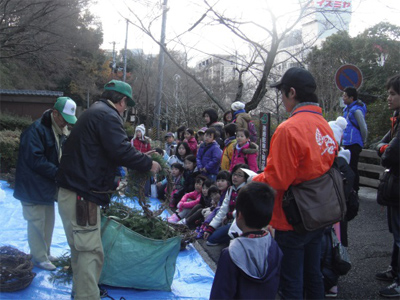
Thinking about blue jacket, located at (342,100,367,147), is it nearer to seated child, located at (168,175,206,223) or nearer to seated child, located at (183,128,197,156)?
seated child, located at (168,175,206,223)

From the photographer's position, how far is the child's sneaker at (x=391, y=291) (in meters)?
3.52

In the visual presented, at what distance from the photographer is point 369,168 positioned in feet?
28.1

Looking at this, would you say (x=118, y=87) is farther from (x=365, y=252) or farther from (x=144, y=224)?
(x=365, y=252)

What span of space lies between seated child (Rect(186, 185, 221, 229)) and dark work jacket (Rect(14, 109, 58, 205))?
9.00 ft

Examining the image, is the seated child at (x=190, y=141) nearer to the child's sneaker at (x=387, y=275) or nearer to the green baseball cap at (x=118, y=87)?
the child's sneaker at (x=387, y=275)

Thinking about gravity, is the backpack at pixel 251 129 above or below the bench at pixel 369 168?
above

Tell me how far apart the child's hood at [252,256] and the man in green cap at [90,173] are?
121 centimetres

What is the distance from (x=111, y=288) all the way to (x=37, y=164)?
145 centimetres

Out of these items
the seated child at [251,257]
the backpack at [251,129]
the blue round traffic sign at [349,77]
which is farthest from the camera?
the backpack at [251,129]

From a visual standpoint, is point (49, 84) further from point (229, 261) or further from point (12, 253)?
point (229, 261)

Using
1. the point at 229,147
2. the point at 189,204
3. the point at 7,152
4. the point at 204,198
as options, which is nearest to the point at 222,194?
the point at 204,198

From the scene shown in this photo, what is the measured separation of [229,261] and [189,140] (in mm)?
6914

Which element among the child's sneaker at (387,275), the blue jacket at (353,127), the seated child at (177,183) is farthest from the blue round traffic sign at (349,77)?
the child's sneaker at (387,275)

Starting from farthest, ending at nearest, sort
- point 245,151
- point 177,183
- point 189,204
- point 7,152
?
point 7,152 < point 177,183 < point 189,204 < point 245,151
